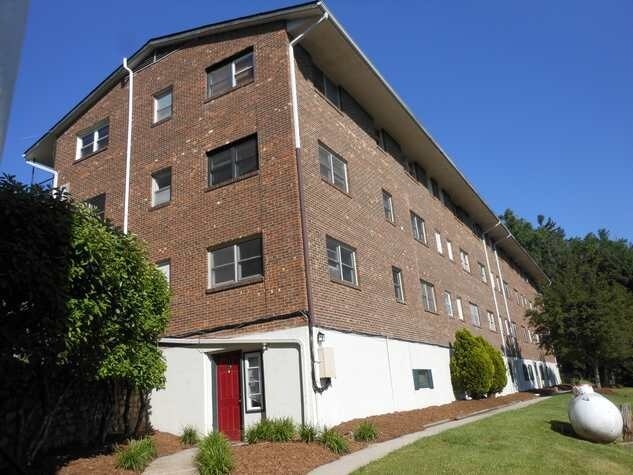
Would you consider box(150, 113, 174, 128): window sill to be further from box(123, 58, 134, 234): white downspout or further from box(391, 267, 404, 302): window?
box(391, 267, 404, 302): window

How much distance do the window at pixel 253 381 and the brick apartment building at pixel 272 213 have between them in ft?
0.13

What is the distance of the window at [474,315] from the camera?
25459mm

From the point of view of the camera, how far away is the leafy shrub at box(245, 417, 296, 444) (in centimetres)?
1088

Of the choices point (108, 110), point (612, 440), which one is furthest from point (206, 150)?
point (612, 440)

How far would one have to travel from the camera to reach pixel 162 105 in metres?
18.0

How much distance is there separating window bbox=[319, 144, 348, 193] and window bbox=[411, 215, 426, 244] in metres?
5.53

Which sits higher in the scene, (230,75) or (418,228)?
(230,75)

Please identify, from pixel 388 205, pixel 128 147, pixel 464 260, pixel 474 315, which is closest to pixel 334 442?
pixel 388 205

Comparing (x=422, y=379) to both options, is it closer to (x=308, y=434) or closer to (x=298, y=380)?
(x=298, y=380)

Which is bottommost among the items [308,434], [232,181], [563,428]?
[563,428]

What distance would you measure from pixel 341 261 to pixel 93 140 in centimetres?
1169

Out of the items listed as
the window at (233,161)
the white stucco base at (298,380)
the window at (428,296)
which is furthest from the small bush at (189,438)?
the window at (428,296)

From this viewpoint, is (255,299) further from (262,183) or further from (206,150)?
(206,150)

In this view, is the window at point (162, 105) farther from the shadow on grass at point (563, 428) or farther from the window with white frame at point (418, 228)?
the shadow on grass at point (563, 428)
